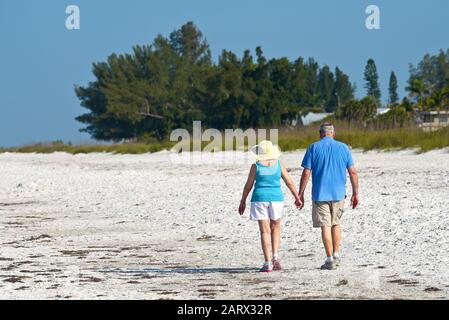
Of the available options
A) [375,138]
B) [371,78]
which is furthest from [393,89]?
[375,138]

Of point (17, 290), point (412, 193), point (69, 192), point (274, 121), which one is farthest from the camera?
point (274, 121)

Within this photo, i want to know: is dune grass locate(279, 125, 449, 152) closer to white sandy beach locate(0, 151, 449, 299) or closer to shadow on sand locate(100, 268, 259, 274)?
white sandy beach locate(0, 151, 449, 299)

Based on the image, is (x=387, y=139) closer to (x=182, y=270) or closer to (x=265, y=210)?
(x=182, y=270)

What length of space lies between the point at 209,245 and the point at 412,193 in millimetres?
5865

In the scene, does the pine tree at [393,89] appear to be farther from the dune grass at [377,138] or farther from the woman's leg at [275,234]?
the woman's leg at [275,234]

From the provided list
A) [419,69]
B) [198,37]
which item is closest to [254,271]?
[198,37]

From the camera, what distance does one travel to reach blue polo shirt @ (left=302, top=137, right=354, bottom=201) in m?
11.9

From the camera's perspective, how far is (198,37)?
116 meters

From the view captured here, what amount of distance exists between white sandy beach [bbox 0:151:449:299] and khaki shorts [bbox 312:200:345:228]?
1.70ft

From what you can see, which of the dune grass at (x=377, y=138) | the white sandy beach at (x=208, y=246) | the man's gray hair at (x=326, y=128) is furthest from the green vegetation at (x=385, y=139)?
the man's gray hair at (x=326, y=128)

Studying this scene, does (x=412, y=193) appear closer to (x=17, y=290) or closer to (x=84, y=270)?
(x=84, y=270)

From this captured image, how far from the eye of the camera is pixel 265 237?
39.7 ft

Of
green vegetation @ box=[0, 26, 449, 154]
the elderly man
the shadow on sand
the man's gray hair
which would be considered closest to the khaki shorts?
the elderly man

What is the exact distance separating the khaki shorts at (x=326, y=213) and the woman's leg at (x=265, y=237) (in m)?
0.55
